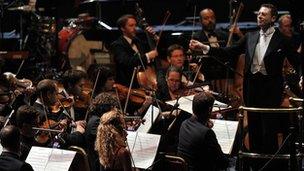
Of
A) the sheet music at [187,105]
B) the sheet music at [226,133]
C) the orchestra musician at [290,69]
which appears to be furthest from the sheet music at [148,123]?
the orchestra musician at [290,69]

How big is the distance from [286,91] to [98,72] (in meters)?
2.32

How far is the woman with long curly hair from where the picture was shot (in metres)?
6.22

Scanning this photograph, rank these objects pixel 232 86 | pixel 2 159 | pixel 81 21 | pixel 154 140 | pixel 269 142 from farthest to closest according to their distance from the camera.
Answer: pixel 81 21
pixel 232 86
pixel 269 142
pixel 154 140
pixel 2 159

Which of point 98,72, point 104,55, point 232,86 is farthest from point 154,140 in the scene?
point 104,55

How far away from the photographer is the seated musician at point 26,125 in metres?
6.61

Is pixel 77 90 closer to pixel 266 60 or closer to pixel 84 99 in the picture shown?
pixel 84 99

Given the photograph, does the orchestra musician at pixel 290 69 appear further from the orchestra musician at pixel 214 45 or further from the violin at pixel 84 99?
the violin at pixel 84 99

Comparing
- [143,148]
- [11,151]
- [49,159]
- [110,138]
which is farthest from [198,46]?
[11,151]

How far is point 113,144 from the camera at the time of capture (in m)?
6.28

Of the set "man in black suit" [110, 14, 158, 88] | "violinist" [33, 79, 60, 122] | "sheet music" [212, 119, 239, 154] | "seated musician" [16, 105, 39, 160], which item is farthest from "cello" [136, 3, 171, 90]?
"seated musician" [16, 105, 39, 160]

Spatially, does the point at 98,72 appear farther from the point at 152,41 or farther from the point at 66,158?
the point at 66,158

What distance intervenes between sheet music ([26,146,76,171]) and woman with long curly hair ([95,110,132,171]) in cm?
30

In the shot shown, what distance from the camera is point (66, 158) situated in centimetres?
643

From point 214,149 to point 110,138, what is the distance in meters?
1.08
